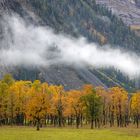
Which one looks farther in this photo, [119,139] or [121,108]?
[121,108]

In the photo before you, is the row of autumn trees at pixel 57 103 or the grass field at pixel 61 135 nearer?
the grass field at pixel 61 135

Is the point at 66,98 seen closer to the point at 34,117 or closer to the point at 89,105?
the point at 89,105

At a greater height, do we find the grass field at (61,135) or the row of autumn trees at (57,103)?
the row of autumn trees at (57,103)

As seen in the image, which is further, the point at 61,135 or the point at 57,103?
the point at 57,103

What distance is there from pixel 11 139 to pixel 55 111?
7423cm

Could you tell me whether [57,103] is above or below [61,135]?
above

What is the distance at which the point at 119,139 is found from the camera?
7725 centimetres

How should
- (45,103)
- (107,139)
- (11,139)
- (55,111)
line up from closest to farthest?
(11,139) → (107,139) → (45,103) → (55,111)

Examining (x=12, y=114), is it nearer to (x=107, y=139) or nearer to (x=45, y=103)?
(x=45, y=103)

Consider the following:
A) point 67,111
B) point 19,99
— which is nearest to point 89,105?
point 67,111

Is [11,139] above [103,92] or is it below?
below

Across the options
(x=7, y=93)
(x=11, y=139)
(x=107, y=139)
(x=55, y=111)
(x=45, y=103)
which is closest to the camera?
(x=11, y=139)

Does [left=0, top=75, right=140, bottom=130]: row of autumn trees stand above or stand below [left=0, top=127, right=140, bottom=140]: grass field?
above

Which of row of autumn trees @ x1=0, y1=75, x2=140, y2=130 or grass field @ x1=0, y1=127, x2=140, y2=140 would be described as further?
row of autumn trees @ x1=0, y1=75, x2=140, y2=130
